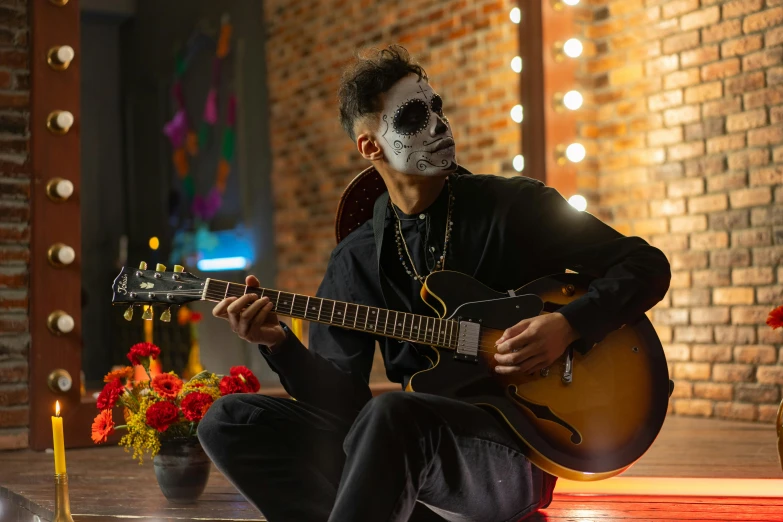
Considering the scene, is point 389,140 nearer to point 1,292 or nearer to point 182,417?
point 182,417

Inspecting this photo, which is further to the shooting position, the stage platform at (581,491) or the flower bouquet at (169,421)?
the flower bouquet at (169,421)

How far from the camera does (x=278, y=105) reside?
6156 millimetres

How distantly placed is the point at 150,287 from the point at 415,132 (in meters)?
0.61

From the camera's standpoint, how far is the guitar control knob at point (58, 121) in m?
3.61

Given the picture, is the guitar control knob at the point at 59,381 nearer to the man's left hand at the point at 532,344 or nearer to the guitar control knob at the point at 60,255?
the guitar control knob at the point at 60,255

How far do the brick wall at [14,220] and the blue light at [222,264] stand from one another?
8.57 feet

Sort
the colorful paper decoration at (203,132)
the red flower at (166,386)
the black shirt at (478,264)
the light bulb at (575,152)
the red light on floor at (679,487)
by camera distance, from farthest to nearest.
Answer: the colorful paper decoration at (203,132) < the light bulb at (575,152) < the red flower at (166,386) < the red light on floor at (679,487) < the black shirt at (478,264)

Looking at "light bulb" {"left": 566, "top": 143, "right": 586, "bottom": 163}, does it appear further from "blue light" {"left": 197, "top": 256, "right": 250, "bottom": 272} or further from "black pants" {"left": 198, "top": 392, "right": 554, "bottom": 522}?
"black pants" {"left": 198, "top": 392, "right": 554, "bottom": 522}

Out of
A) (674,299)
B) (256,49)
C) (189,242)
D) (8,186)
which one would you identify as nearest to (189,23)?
(256,49)

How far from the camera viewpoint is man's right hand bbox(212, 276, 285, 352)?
1715 mm

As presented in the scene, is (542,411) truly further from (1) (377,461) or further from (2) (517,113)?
(2) (517,113)

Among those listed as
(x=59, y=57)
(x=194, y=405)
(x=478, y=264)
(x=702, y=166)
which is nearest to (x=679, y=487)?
(x=478, y=264)

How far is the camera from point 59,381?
141 inches

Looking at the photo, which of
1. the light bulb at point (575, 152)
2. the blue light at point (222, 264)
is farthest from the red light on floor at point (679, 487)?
the blue light at point (222, 264)
